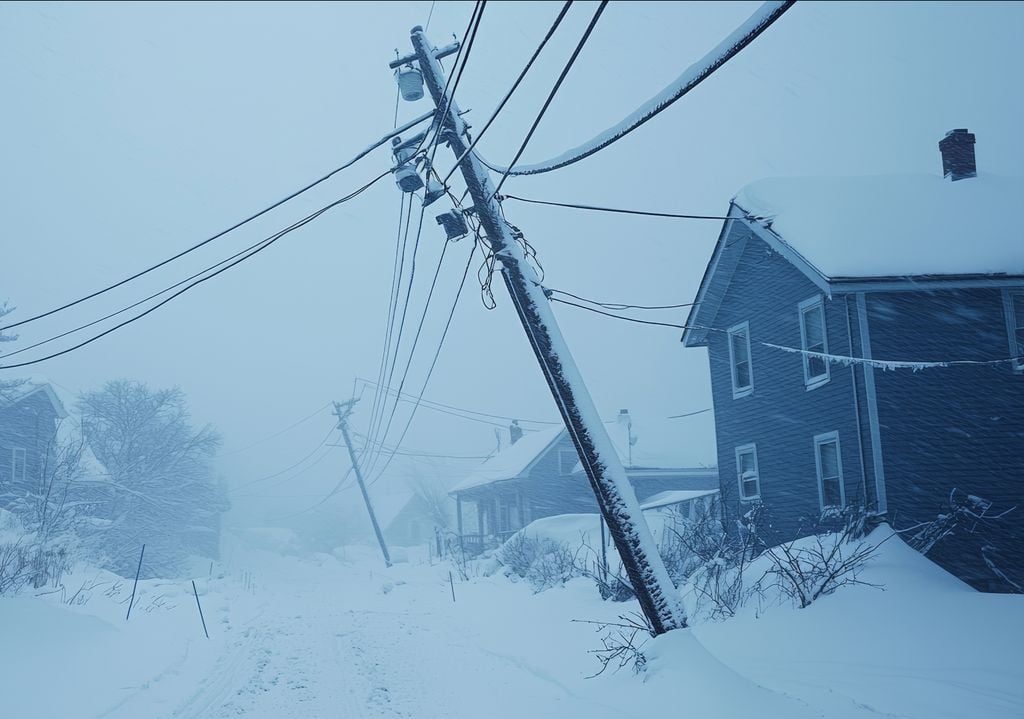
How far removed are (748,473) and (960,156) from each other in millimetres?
9375

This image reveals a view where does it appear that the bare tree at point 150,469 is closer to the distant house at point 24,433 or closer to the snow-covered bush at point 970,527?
the distant house at point 24,433

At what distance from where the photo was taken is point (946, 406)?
15766 millimetres

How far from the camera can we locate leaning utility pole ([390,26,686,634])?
826 cm

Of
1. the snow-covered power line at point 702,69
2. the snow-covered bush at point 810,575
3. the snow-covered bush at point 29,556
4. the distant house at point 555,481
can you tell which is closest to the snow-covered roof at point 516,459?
the distant house at point 555,481

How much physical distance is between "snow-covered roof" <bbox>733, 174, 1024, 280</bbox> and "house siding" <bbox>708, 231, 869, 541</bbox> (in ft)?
3.26

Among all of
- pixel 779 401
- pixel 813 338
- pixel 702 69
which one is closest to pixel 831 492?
pixel 779 401

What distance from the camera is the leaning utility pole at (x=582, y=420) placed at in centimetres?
826

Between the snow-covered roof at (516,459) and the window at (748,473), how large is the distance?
Answer: 20.0 meters

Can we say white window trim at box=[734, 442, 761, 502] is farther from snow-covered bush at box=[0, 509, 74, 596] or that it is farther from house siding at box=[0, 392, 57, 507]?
house siding at box=[0, 392, 57, 507]

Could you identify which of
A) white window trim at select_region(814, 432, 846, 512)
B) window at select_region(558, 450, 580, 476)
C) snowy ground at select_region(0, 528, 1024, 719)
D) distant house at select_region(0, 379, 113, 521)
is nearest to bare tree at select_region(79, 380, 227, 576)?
distant house at select_region(0, 379, 113, 521)

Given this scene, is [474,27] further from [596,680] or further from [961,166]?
[961,166]

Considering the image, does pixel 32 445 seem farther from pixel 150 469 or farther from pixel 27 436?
pixel 150 469

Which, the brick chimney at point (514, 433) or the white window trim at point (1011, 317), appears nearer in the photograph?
the white window trim at point (1011, 317)

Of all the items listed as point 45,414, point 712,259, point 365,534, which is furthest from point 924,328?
point 365,534
